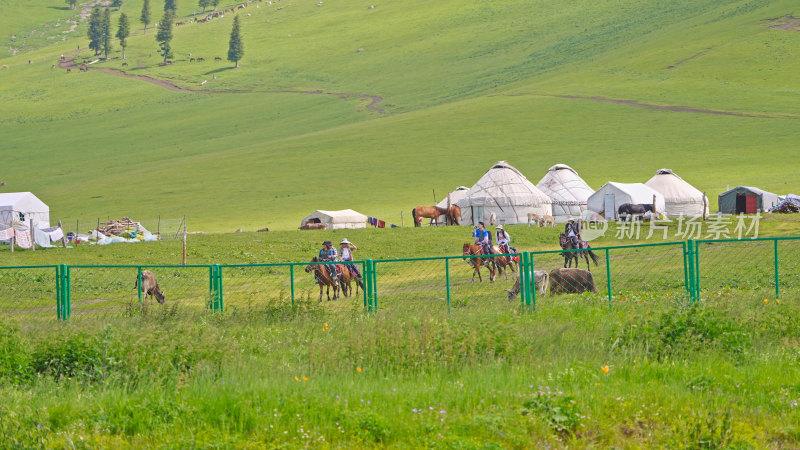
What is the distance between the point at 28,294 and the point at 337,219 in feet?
79.9

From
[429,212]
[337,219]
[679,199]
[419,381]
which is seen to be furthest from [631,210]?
[419,381]

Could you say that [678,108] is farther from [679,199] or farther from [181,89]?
[181,89]

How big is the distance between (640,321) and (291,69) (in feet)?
409

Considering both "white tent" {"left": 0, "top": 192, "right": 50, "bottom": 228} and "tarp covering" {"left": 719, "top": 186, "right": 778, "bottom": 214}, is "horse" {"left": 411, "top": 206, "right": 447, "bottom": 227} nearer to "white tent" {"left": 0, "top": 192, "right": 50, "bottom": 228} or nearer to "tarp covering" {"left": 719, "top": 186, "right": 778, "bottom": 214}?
"tarp covering" {"left": 719, "top": 186, "right": 778, "bottom": 214}

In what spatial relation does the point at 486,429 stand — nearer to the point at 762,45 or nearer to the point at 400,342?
the point at 400,342

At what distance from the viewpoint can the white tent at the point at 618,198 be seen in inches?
1709

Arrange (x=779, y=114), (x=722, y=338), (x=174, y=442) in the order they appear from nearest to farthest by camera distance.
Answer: (x=174, y=442), (x=722, y=338), (x=779, y=114)

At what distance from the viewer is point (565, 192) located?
4722 cm

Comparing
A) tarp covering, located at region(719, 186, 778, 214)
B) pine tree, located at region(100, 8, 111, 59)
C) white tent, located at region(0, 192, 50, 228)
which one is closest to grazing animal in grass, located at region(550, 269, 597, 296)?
tarp covering, located at region(719, 186, 778, 214)

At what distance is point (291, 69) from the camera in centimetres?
13075

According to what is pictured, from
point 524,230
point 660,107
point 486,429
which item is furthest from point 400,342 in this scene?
point 660,107

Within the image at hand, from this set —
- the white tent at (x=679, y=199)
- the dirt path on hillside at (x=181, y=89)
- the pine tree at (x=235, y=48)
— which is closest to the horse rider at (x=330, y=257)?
the white tent at (x=679, y=199)

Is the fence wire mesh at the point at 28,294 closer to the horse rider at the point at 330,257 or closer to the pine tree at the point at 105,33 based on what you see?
the horse rider at the point at 330,257

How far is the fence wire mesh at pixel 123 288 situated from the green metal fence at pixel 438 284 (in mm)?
36
